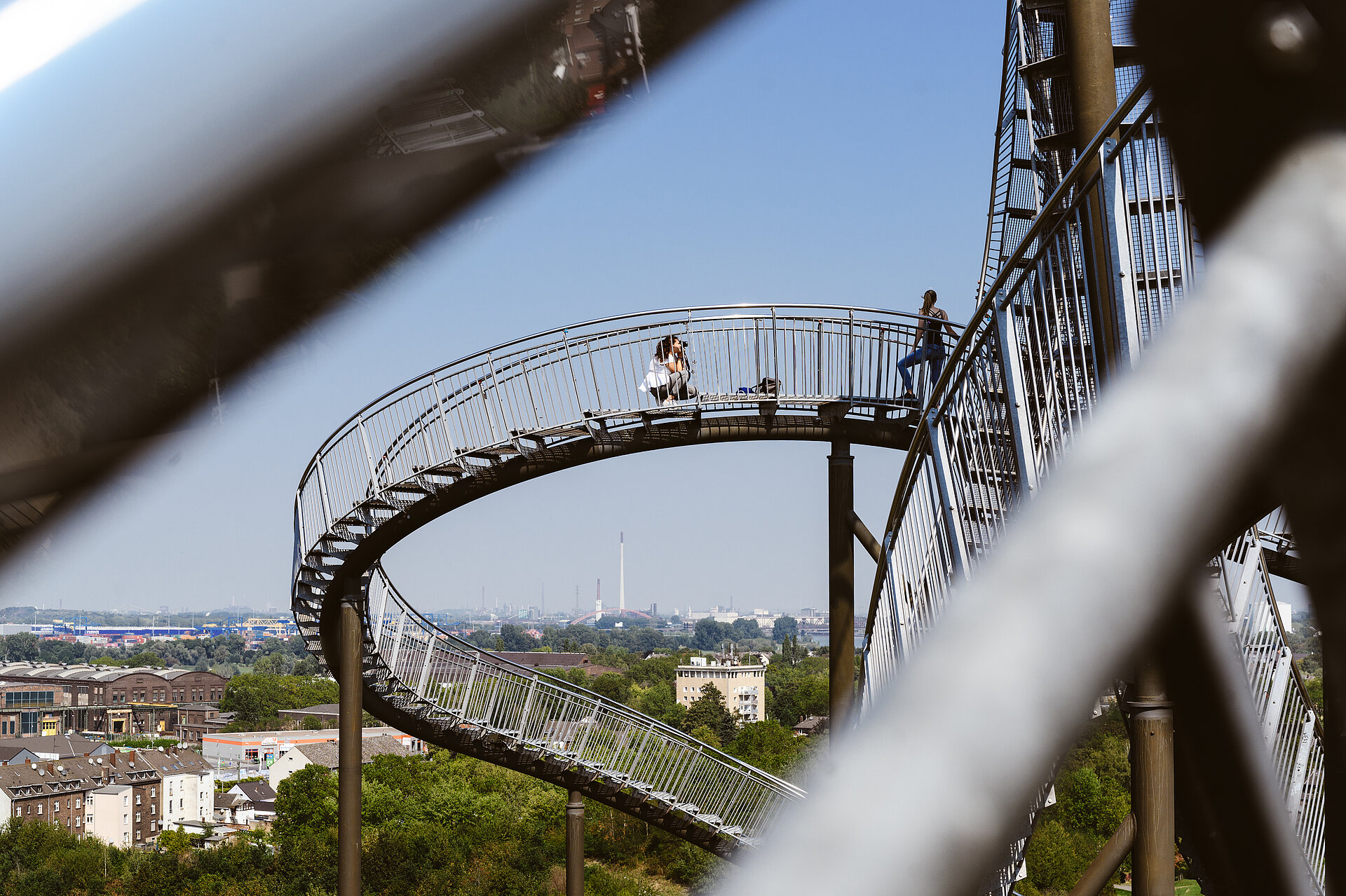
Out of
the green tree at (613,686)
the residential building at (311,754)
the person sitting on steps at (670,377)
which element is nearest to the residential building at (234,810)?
the residential building at (311,754)

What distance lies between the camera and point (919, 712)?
0.56 metres

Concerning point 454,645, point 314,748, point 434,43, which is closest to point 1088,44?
point 434,43

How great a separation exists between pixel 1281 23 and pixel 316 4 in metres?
0.63

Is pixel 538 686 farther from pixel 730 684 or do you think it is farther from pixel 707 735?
pixel 730 684

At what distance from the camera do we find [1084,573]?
59 centimetres

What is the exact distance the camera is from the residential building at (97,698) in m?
101

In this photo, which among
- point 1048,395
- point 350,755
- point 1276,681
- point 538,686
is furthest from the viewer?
point 538,686

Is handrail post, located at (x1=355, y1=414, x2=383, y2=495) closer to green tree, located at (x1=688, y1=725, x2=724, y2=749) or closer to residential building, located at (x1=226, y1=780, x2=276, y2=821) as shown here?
green tree, located at (x1=688, y1=725, x2=724, y2=749)

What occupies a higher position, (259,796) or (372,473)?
(372,473)

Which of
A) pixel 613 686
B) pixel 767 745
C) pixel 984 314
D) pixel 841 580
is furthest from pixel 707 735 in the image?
pixel 984 314

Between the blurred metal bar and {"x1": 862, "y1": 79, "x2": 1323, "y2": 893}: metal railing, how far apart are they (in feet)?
3.69

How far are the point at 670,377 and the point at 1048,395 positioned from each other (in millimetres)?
9531

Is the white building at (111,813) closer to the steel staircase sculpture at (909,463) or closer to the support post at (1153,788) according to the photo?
the steel staircase sculpture at (909,463)

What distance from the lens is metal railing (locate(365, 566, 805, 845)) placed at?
15883 millimetres
